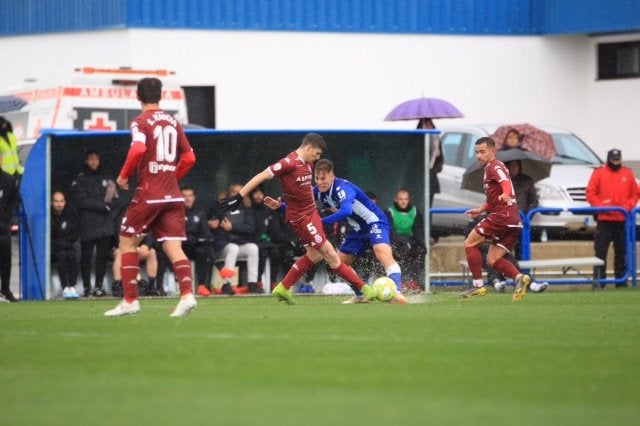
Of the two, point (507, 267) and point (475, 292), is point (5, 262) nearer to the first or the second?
point (475, 292)

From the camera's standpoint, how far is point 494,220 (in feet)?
57.9

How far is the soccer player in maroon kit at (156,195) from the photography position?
13.3m

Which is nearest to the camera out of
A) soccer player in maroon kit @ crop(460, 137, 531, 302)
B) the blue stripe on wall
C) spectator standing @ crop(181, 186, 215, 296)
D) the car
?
soccer player in maroon kit @ crop(460, 137, 531, 302)

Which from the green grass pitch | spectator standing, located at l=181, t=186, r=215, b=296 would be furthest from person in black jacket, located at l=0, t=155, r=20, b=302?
the green grass pitch

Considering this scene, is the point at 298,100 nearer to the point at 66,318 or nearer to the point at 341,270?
the point at 341,270

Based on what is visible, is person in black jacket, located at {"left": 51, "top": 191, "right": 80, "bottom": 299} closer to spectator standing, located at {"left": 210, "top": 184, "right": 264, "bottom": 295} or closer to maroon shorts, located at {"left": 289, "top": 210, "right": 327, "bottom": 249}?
spectator standing, located at {"left": 210, "top": 184, "right": 264, "bottom": 295}

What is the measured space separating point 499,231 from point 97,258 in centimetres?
621

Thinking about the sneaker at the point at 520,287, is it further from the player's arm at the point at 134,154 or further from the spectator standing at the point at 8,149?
the spectator standing at the point at 8,149

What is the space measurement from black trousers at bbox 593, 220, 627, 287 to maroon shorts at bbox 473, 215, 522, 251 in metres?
4.88

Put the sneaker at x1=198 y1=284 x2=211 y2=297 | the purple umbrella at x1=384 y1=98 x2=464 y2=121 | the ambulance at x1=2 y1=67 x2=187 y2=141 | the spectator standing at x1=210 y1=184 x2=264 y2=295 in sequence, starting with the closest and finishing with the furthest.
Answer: the sneaker at x1=198 y1=284 x2=211 y2=297
the spectator standing at x1=210 y1=184 x2=264 y2=295
the ambulance at x1=2 y1=67 x2=187 y2=141
the purple umbrella at x1=384 y1=98 x2=464 y2=121

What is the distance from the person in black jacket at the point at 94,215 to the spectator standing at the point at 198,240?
45.1 inches

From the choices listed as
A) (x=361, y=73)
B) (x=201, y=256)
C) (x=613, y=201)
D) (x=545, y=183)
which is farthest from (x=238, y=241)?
(x=361, y=73)

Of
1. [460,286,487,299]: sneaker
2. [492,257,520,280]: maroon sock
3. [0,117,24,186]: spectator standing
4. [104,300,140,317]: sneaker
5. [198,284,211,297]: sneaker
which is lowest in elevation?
[198,284,211,297]: sneaker

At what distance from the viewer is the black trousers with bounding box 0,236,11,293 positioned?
64.6 feet
